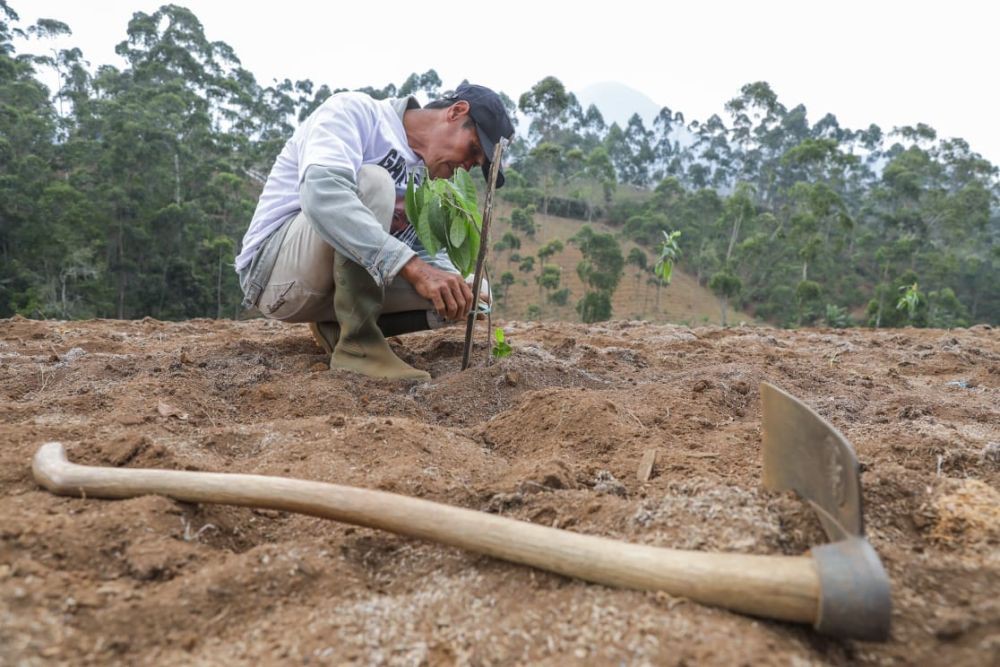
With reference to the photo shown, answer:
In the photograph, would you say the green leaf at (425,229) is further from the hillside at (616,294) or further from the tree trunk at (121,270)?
the hillside at (616,294)

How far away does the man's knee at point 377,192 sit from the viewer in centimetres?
212

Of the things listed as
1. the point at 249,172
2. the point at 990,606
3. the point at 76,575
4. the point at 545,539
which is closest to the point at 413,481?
the point at 545,539

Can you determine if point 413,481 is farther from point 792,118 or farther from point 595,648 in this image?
point 792,118

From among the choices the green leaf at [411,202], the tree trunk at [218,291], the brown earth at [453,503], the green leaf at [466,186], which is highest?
the green leaf at [466,186]

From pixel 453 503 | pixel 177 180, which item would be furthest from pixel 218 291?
pixel 453 503

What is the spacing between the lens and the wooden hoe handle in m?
0.79

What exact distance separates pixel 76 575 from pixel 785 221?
1238 inches

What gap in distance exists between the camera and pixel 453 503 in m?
1.17

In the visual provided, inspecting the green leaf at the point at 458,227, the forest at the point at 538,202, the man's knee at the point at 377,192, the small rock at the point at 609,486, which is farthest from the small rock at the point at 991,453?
the forest at the point at 538,202

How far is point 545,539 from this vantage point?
2.91 ft

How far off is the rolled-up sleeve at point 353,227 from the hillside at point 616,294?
2028 centimetres

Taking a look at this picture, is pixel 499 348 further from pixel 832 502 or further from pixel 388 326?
pixel 832 502

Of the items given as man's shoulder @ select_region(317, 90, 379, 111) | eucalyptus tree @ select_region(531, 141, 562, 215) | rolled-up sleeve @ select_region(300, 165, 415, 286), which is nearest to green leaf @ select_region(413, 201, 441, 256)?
rolled-up sleeve @ select_region(300, 165, 415, 286)

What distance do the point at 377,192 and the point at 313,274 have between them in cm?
37
